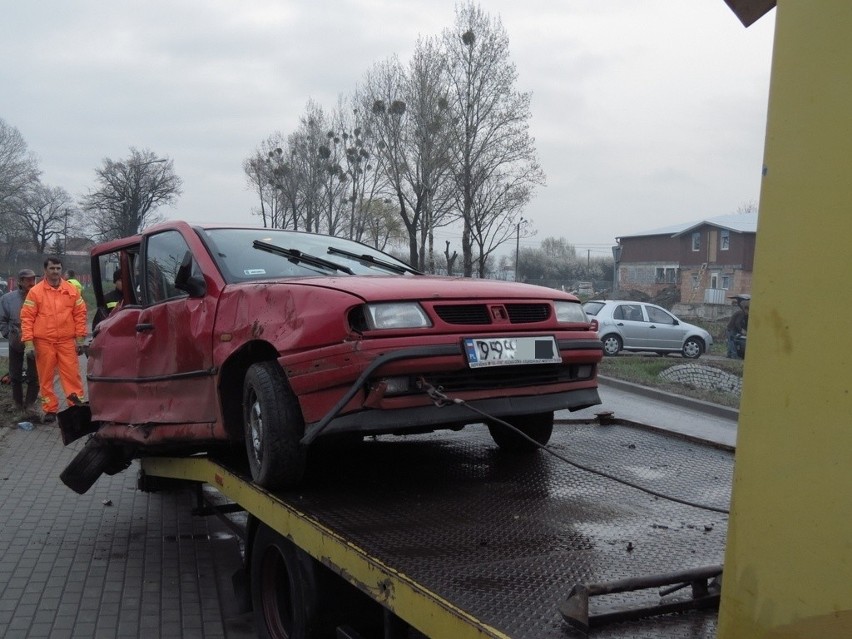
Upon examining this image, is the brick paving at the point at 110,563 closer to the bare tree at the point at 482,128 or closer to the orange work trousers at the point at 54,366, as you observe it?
the orange work trousers at the point at 54,366

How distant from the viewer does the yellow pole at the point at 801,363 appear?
1.40 metres

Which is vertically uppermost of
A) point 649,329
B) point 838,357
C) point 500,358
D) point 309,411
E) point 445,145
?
point 445,145

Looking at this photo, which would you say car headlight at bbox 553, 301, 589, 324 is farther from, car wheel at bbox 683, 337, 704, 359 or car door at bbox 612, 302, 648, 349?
car wheel at bbox 683, 337, 704, 359

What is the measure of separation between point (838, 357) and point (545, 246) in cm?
10927

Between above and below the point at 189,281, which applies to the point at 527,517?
below

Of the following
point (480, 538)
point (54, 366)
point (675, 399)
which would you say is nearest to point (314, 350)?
point (480, 538)

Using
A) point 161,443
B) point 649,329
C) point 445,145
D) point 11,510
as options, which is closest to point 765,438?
point 161,443

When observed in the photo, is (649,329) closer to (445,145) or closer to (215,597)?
(445,145)

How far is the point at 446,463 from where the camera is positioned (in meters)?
4.47

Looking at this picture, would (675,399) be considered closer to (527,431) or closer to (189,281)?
(527,431)

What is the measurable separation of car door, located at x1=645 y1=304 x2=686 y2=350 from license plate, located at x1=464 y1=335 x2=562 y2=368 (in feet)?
66.5

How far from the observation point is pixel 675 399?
1427 cm

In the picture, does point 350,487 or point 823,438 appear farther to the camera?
point 350,487

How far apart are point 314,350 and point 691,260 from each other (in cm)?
5927
